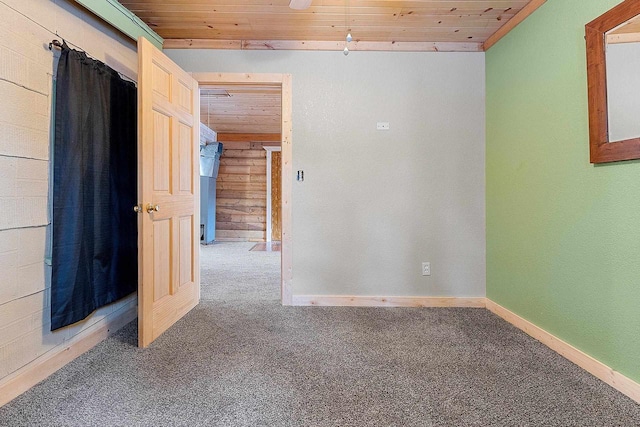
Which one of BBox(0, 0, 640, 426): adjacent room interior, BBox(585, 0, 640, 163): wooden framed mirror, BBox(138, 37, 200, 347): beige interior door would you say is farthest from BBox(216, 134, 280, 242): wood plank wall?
BBox(585, 0, 640, 163): wooden framed mirror

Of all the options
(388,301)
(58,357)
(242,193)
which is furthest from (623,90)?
(242,193)

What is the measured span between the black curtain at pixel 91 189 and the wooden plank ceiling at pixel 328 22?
0.66 m

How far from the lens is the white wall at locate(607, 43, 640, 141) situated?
4.60 ft

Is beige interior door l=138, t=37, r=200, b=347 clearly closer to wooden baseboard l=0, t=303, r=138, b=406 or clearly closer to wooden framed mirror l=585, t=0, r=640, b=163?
wooden baseboard l=0, t=303, r=138, b=406

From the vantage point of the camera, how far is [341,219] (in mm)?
2613

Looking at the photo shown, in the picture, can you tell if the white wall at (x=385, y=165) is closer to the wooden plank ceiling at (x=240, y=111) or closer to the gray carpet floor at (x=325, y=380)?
the gray carpet floor at (x=325, y=380)

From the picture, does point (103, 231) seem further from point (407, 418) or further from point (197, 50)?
point (407, 418)

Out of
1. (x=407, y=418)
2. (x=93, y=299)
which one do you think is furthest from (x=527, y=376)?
(x=93, y=299)

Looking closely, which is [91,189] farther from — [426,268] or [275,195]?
[275,195]

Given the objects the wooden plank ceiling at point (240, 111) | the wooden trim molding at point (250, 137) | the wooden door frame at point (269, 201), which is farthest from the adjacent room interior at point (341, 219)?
the wooden trim molding at point (250, 137)

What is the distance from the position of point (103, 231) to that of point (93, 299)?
409 millimetres

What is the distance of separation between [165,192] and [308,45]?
1641 millimetres

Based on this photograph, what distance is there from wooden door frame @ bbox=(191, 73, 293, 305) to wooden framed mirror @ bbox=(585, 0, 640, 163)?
76.0 inches

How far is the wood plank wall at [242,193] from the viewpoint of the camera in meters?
6.70
